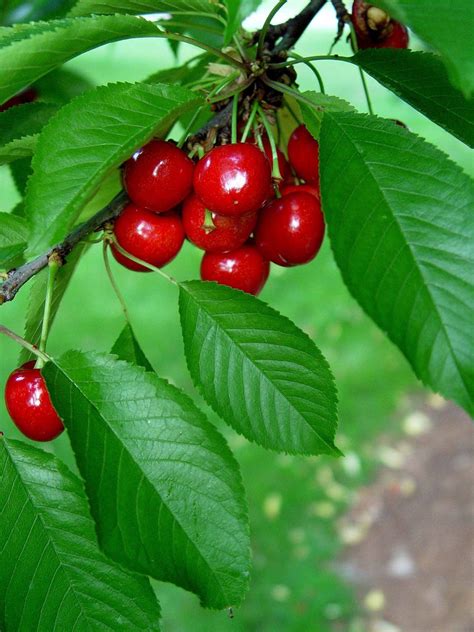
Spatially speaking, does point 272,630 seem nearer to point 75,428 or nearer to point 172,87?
point 75,428

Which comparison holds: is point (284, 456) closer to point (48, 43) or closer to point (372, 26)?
point (372, 26)

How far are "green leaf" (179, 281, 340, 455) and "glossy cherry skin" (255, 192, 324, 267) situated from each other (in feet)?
0.53

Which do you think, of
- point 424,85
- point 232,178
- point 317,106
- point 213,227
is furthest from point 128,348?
point 424,85

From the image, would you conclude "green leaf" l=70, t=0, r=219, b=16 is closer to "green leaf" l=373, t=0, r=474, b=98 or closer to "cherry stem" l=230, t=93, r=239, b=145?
"cherry stem" l=230, t=93, r=239, b=145

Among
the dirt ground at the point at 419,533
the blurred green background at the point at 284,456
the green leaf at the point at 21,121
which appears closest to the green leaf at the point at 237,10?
the green leaf at the point at 21,121

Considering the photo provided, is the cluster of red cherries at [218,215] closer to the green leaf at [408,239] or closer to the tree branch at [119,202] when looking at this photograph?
the tree branch at [119,202]

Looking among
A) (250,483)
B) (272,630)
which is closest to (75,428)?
(272,630)

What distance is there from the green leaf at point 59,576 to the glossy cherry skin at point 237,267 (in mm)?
421

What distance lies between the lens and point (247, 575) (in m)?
0.97

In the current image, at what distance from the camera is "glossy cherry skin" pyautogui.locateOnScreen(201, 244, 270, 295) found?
1.24m

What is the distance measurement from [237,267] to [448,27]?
595mm

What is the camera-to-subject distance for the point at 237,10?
74 cm

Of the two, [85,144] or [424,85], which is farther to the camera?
[424,85]

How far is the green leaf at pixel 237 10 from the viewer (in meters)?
0.74
